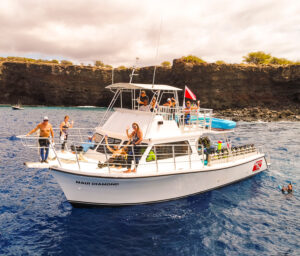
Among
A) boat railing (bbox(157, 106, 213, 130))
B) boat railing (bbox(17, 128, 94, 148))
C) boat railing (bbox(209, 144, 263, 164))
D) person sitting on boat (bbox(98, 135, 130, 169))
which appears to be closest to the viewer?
boat railing (bbox(17, 128, 94, 148))

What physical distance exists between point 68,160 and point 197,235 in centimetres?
560

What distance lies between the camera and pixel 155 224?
27.2 feet

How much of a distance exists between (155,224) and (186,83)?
A: 61424 mm

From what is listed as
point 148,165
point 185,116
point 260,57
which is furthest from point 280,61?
point 148,165

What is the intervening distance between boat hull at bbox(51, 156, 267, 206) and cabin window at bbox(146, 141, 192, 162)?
96 centimetres

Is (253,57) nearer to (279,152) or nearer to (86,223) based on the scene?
(279,152)

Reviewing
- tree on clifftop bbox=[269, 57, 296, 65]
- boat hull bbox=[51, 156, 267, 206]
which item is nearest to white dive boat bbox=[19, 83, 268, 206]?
boat hull bbox=[51, 156, 267, 206]

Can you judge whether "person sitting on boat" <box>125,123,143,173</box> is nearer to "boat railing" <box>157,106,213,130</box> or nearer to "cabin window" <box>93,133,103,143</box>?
"boat railing" <box>157,106,213,130</box>

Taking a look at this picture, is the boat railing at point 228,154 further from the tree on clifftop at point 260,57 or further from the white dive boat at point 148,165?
the tree on clifftop at point 260,57

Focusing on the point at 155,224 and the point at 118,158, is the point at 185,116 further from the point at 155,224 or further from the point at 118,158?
the point at 155,224

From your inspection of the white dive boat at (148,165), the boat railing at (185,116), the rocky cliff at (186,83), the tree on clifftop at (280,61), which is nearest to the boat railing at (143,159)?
the white dive boat at (148,165)

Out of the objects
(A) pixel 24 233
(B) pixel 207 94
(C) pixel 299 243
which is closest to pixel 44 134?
(A) pixel 24 233

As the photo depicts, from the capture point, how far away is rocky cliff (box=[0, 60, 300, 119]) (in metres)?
57.0

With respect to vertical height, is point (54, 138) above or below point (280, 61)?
below
